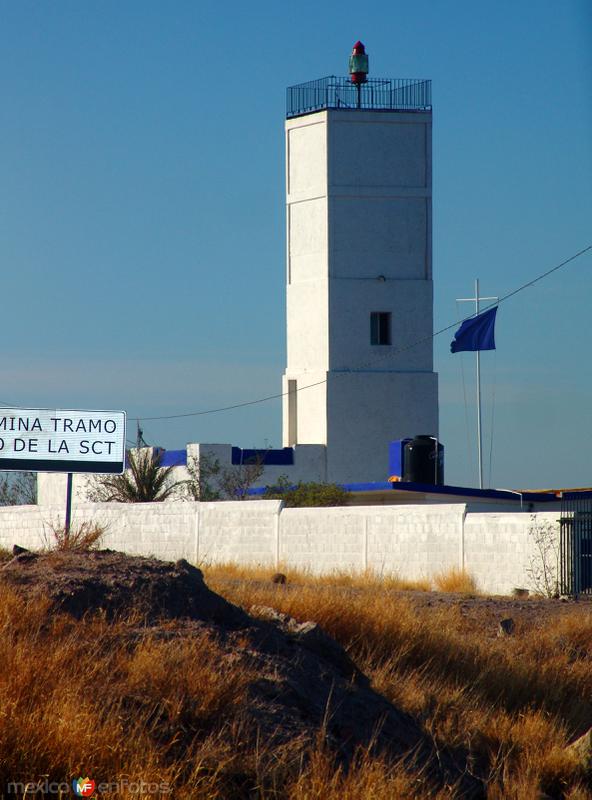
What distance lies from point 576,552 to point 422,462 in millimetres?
15196

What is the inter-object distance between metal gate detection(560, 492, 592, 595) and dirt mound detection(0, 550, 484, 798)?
38.7ft

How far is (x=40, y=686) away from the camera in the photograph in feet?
24.1

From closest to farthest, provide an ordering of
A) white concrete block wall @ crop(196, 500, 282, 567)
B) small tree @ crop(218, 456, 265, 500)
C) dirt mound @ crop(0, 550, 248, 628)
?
dirt mound @ crop(0, 550, 248, 628), white concrete block wall @ crop(196, 500, 282, 567), small tree @ crop(218, 456, 265, 500)

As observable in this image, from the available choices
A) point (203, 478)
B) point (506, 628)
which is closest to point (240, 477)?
point (203, 478)

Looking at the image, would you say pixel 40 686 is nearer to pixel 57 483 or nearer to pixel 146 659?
pixel 146 659

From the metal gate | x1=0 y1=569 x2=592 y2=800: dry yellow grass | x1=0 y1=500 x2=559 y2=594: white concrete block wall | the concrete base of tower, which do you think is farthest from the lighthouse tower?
x1=0 y1=569 x2=592 y2=800: dry yellow grass

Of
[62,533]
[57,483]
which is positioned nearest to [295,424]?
[57,483]

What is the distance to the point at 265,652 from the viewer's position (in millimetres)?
9422

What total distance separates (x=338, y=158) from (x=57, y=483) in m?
15.5

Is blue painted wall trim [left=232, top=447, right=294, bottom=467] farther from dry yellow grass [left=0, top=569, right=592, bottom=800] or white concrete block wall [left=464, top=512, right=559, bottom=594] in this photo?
dry yellow grass [left=0, top=569, right=592, bottom=800]

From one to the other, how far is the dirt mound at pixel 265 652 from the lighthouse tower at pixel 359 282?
3178 centimetres

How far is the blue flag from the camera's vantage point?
41125 millimetres

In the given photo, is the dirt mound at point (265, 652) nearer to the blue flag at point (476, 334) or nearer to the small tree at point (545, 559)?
the small tree at point (545, 559)

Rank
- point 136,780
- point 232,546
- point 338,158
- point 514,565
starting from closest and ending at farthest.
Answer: point 136,780 → point 514,565 → point 232,546 → point 338,158
